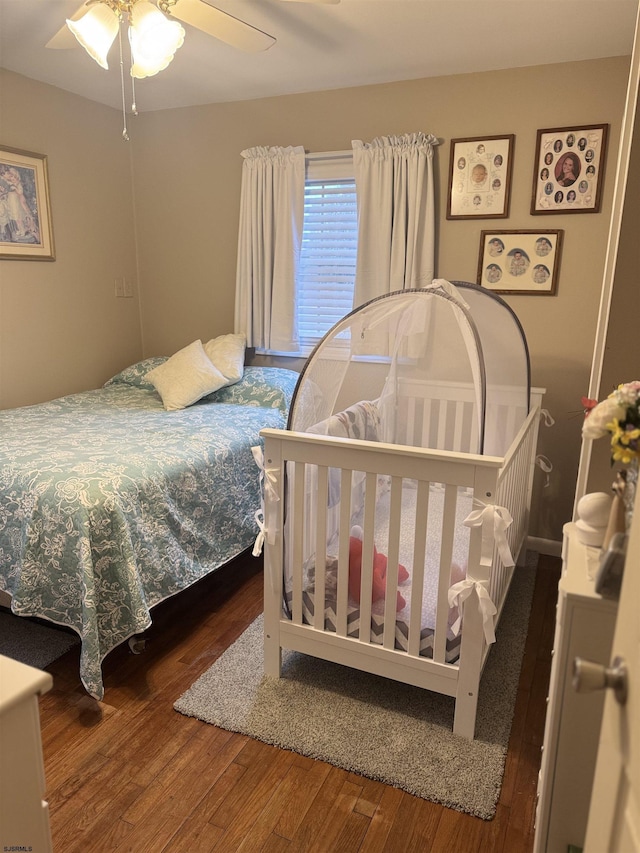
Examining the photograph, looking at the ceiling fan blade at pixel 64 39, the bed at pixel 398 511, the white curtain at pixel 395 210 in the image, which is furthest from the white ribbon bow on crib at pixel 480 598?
the ceiling fan blade at pixel 64 39

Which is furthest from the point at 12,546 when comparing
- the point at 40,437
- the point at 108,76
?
the point at 108,76

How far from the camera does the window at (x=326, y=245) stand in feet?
10.9

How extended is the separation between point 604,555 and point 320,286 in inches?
108

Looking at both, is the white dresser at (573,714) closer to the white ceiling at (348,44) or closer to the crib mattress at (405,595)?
the crib mattress at (405,595)

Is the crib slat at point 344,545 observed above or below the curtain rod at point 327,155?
below

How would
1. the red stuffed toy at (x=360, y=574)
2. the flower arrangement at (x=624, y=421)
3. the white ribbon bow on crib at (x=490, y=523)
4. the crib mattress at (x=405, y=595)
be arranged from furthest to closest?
the red stuffed toy at (x=360, y=574), the crib mattress at (x=405, y=595), the white ribbon bow on crib at (x=490, y=523), the flower arrangement at (x=624, y=421)

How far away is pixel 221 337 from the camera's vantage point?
363 cm

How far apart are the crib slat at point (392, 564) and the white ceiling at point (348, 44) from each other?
1.95 m

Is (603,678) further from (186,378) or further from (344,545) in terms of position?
(186,378)

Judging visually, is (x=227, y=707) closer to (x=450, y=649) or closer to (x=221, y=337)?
(x=450, y=649)

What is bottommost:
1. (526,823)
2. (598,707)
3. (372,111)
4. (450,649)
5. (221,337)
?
(526,823)

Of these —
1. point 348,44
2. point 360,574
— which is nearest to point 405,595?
point 360,574

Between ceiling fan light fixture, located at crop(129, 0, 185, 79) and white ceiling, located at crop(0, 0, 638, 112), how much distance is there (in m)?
0.53

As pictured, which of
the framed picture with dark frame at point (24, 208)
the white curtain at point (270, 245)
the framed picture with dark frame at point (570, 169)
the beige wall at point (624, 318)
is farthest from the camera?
the white curtain at point (270, 245)
